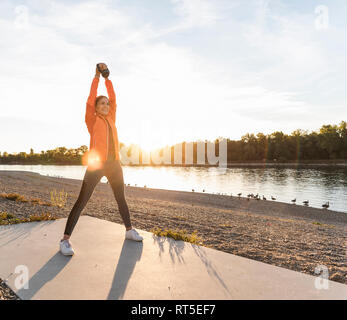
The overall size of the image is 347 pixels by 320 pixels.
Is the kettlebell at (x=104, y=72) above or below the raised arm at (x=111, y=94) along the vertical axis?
above

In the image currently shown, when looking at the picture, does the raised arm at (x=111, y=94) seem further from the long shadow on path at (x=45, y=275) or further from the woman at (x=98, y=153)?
the long shadow on path at (x=45, y=275)

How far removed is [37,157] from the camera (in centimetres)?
15225

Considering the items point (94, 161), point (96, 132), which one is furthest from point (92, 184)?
point (96, 132)

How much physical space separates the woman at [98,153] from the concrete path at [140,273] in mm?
430

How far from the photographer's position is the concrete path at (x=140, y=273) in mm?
2500

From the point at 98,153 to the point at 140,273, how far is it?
Answer: 5.07 feet

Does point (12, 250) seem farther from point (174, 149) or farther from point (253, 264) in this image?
point (174, 149)

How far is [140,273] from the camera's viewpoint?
2.94m

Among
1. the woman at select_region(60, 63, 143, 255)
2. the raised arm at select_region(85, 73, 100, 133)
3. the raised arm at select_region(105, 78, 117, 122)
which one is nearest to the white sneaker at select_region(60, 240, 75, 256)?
the woman at select_region(60, 63, 143, 255)

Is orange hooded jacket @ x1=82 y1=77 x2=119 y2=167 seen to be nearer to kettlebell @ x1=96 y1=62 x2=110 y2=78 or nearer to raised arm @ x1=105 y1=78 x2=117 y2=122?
kettlebell @ x1=96 y1=62 x2=110 y2=78

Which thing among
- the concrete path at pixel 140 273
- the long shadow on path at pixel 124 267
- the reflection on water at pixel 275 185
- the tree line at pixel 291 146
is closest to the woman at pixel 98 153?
the concrete path at pixel 140 273

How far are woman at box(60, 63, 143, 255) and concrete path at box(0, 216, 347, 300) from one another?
430 millimetres
